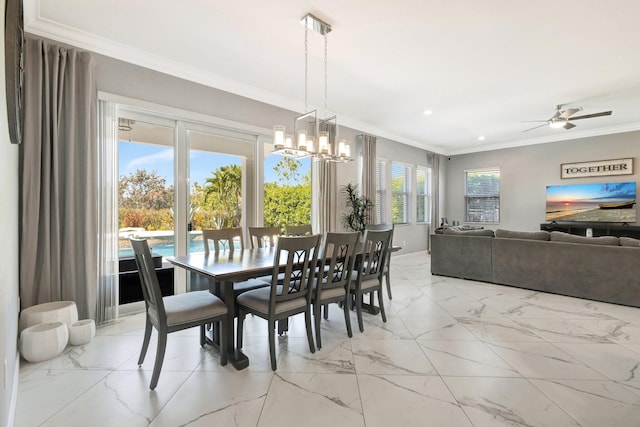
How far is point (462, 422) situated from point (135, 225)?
3.58m

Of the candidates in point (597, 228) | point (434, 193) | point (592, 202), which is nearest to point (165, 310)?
point (434, 193)

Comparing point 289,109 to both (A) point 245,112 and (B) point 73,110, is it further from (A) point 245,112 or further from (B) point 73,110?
(B) point 73,110

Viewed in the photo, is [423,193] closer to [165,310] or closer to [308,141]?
[308,141]

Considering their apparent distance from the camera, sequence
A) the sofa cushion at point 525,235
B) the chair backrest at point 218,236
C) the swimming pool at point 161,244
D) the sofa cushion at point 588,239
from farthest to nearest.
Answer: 1. the sofa cushion at point 525,235
2. the sofa cushion at point 588,239
3. the swimming pool at point 161,244
4. the chair backrest at point 218,236

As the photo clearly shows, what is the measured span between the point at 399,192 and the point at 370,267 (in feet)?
15.5

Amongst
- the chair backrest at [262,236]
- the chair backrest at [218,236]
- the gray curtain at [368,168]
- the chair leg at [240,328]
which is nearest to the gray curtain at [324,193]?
the gray curtain at [368,168]

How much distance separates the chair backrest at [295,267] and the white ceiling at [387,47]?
1971mm

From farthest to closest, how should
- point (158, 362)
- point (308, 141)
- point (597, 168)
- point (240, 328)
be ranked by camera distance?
point (597, 168)
point (308, 141)
point (240, 328)
point (158, 362)

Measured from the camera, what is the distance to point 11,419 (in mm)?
1671

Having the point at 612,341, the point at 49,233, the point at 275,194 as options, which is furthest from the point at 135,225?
the point at 612,341

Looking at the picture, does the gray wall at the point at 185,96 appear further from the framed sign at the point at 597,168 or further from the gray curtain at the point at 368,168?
the framed sign at the point at 597,168

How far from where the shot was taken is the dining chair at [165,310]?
2.04 metres

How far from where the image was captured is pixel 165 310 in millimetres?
2150

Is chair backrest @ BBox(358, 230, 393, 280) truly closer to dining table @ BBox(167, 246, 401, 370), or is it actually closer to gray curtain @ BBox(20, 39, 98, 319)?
dining table @ BBox(167, 246, 401, 370)
